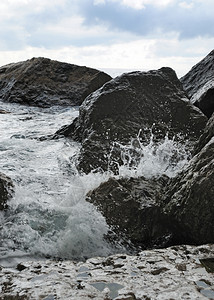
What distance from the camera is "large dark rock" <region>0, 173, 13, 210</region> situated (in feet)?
14.7

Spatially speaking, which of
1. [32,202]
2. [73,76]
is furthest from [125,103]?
[73,76]

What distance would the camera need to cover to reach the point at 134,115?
655 cm

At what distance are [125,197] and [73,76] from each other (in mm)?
15211

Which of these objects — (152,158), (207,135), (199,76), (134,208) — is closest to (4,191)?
(134,208)

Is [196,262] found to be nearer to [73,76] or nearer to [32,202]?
[32,202]

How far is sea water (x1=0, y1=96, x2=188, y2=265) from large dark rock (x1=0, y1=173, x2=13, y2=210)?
2.9 inches

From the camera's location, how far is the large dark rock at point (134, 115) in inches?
237

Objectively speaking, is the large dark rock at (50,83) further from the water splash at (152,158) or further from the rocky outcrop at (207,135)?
the rocky outcrop at (207,135)

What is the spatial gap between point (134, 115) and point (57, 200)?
2495 millimetres

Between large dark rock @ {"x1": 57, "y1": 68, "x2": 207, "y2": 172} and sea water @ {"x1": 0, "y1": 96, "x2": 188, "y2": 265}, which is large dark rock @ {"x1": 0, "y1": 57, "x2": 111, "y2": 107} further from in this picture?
large dark rock @ {"x1": 57, "y1": 68, "x2": 207, "y2": 172}

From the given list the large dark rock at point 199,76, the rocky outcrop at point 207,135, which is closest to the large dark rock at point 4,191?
the rocky outcrop at point 207,135

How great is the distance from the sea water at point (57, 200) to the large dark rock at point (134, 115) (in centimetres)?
28

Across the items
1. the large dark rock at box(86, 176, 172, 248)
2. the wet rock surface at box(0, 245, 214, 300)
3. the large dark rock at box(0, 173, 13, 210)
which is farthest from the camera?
the large dark rock at box(0, 173, 13, 210)

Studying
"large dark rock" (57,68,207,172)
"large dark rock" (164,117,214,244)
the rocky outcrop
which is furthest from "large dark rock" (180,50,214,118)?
"large dark rock" (164,117,214,244)
